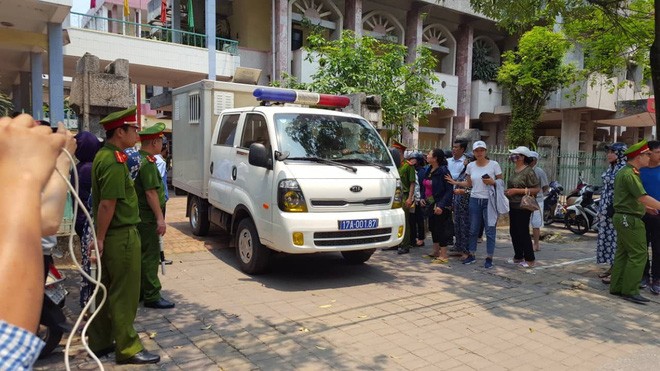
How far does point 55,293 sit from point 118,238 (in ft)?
2.14

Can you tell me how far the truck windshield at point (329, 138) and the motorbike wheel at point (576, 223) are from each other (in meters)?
6.02

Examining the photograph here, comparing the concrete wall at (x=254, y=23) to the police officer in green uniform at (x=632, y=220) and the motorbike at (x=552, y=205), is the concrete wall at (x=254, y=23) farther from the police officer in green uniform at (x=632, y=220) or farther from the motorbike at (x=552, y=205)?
the police officer in green uniform at (x=632, y=220)

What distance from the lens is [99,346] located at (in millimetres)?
3770

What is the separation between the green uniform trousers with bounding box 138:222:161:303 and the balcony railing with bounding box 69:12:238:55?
1150 centimetres

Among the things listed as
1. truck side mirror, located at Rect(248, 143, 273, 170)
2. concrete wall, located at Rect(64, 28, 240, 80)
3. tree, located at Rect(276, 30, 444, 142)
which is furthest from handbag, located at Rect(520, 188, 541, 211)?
concrete wall, located at Rect(64, 28, 240, 80)

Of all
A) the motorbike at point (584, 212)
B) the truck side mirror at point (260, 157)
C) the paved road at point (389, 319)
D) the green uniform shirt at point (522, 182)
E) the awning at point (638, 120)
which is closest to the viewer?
the paved road at point (389, 319)

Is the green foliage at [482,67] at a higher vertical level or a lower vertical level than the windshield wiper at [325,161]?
higher

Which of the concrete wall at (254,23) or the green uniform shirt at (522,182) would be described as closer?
the green uniform shirt at (522,182)

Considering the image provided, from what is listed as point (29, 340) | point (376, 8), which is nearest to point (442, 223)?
point (29, 340)

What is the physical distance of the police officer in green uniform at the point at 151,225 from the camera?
15.3 feet

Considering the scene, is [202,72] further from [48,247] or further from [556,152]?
[48,247]

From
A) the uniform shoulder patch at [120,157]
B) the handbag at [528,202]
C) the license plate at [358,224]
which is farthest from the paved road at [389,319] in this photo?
the uniform shoulder patch at [120,157]

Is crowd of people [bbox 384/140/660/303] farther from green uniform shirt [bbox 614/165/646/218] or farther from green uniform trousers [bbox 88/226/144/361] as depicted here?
green uniform trousers [bbox 88/226/144/361]

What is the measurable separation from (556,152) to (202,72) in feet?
37.2
